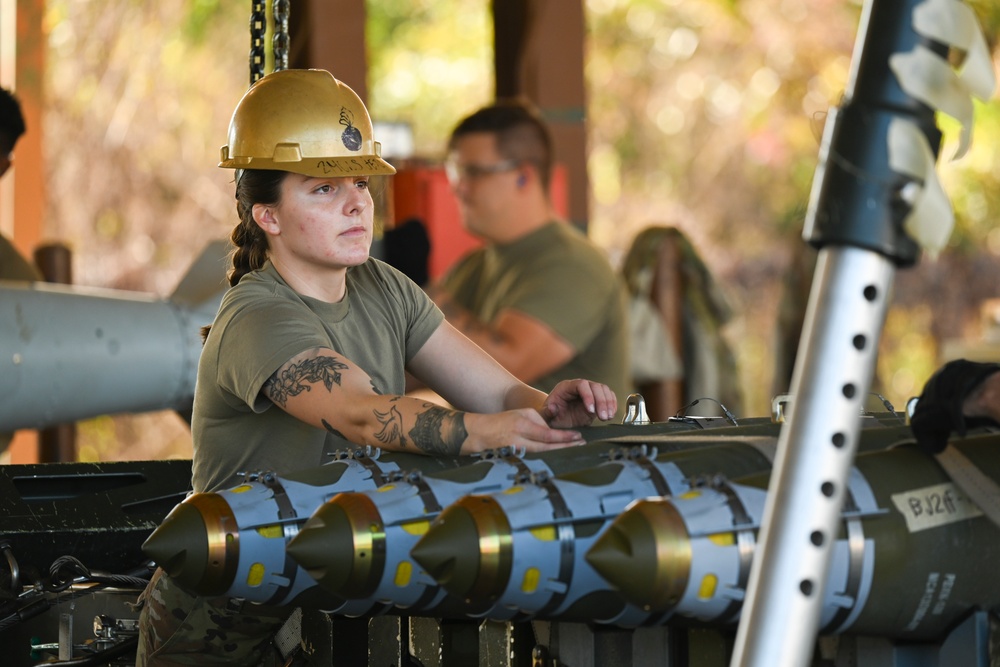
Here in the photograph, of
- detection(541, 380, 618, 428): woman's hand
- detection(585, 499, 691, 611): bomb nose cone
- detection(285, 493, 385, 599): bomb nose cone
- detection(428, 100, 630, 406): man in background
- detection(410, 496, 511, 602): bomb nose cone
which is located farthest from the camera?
detection(428, 100, 630, 406): man in background

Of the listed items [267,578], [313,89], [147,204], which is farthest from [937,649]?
[147,204]

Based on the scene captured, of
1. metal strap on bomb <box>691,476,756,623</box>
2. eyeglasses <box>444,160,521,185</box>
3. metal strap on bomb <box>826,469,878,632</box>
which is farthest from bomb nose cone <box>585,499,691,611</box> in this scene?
eyeglasses <box>444,160,521,185</box>

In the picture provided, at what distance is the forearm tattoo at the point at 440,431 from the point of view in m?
2.35

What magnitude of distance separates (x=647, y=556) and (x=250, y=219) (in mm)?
1503

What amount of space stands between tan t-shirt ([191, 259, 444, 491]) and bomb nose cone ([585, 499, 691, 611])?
100 cm

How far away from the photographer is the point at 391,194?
661 cm

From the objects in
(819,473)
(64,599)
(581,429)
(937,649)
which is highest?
(819,473)

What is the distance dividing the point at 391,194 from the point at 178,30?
6.82 m

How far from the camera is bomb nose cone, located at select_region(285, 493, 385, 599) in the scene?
1840mm

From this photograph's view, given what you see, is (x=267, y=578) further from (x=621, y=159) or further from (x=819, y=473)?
(x=621, y=159)

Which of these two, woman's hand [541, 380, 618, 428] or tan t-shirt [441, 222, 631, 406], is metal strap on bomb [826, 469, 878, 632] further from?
tan t-shirt [441, 222, 631, 406]

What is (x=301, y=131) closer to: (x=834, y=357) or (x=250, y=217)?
(x=250, y=217)

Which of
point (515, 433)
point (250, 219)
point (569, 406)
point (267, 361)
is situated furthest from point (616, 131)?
point (515, 433)

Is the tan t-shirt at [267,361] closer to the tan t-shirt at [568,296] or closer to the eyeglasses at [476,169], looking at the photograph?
Answer: the tan t-shirt at [568,296]
